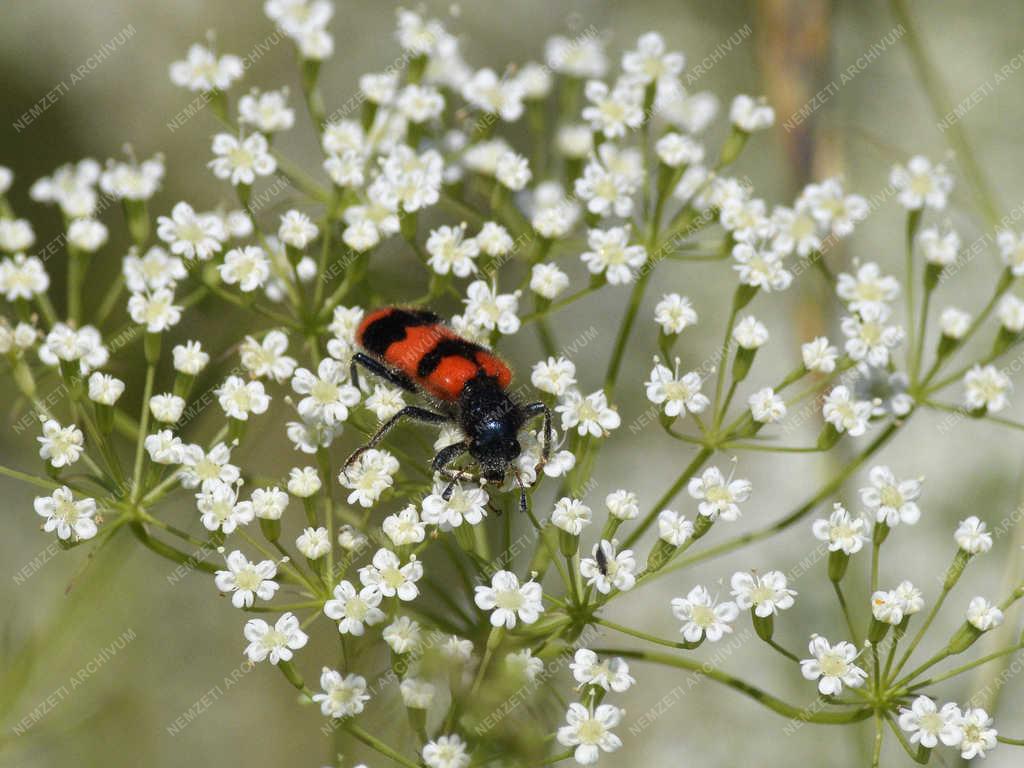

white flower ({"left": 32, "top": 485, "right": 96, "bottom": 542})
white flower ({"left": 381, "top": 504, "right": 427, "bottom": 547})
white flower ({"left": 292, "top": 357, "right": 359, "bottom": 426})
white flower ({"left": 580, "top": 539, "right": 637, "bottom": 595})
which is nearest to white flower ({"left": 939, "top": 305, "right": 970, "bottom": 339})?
white flower ({"left": 580, "top": 539, "right": 637, "bottom": 595})

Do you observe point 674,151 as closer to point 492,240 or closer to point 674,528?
point 492,240

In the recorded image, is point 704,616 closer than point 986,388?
Yes

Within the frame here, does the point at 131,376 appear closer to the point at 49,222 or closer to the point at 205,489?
the point at 49,222

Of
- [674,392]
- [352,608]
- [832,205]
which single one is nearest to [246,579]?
[352,608]

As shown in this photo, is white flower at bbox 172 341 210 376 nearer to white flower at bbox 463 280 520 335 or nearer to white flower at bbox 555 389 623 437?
white flower at bbox 463 280 520 335

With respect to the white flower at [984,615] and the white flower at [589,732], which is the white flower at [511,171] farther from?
the white flower at [984,615]
